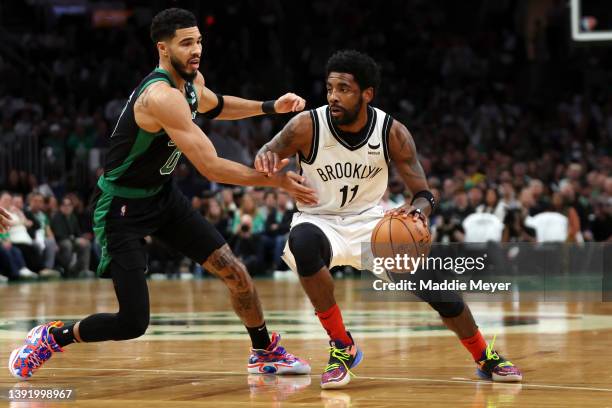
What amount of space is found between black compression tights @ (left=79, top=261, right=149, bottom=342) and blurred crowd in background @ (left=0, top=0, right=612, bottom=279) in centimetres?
1156

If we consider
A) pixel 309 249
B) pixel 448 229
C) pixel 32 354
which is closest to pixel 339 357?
pixel 309 249

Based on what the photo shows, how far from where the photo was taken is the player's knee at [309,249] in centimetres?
719

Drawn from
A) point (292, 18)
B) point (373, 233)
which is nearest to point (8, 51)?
point (292, 18)

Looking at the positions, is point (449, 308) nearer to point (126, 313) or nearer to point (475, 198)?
point (126, 313)

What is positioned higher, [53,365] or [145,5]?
[145,5]

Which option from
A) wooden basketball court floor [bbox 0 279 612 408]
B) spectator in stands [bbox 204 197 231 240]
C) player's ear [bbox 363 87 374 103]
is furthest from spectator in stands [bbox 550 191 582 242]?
player's ear [bbox 363 87 374 103]

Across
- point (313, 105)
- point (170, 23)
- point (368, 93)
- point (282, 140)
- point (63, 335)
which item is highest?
point (313, 105)

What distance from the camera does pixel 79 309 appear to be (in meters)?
13.0

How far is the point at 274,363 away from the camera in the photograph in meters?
7.73

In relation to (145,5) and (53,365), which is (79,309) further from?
(145,5)

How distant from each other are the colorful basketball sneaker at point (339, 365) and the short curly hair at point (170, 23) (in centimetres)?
214

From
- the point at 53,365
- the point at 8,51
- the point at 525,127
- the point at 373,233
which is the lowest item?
the point at 53,365

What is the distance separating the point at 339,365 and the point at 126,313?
131cm

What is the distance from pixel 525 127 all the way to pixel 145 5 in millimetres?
10137
